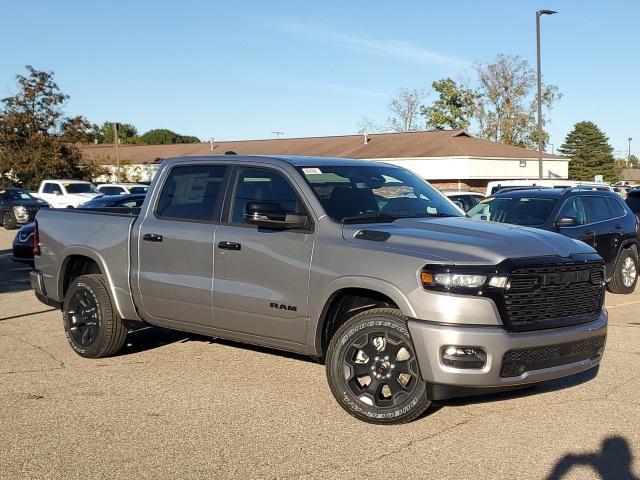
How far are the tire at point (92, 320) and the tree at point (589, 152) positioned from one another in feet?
311

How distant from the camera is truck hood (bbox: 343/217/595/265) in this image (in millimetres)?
5297

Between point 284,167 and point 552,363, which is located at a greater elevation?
point 284,167

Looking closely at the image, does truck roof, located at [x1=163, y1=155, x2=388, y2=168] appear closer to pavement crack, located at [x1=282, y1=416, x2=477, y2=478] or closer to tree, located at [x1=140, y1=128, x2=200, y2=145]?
pavement crack, located at [x1=282, y1=416, x2=477, y2=478]

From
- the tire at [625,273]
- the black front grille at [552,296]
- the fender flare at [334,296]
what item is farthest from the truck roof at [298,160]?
the tire at [625,273]

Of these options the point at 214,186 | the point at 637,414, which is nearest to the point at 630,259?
the point at 637,414

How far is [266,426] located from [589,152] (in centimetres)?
10126

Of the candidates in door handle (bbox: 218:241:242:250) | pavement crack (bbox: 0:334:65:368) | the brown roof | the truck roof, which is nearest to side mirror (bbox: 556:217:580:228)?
the truck roof

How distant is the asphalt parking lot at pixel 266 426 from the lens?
4.70 metres

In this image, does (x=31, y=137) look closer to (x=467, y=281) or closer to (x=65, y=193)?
(x=65, y=193)

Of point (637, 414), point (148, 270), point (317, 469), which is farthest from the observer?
point (148, 270)

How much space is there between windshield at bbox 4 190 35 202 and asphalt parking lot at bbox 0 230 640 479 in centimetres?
2606

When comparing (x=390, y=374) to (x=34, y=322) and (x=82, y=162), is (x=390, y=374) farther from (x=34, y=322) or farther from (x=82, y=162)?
(x=82, y=162)

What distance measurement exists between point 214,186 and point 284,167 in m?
0.74

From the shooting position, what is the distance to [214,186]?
6.84 m
